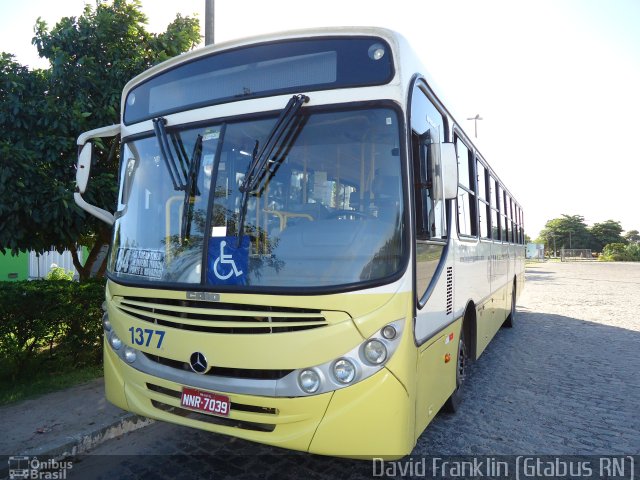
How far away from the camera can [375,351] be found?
2861 mm

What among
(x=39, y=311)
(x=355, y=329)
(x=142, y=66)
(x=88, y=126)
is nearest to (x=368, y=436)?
(x=355, y=329)

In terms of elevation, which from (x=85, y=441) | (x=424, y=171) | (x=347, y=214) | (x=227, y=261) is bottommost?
(x=85, y=441)

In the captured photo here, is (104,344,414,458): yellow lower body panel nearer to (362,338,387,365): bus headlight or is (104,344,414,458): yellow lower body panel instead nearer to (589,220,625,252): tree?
(362,338,387,365): bus headlight

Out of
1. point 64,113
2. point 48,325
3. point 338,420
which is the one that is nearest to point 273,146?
point 338,420

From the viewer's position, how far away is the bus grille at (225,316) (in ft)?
9.61

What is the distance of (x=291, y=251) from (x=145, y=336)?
1281 mm

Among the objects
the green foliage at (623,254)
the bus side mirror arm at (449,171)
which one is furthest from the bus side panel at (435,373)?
the green foliage at (623,254)

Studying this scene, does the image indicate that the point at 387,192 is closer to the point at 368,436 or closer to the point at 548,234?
the point at 368,436

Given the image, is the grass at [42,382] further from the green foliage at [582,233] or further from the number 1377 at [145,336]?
the green foliage at [582,233]

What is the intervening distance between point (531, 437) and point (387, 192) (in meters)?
2.91

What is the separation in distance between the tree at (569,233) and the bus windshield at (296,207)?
115 m

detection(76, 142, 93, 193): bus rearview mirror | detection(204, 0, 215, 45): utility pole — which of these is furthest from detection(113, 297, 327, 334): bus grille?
detection(204, 0, 215, 45): utility pole

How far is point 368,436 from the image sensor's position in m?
2.81

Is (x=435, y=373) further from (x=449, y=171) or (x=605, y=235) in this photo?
(x=605, y=235)
